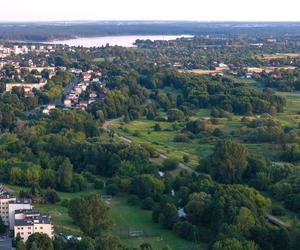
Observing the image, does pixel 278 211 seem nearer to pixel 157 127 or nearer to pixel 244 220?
pixel 244 220

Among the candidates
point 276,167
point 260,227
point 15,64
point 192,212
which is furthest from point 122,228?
point 15,64

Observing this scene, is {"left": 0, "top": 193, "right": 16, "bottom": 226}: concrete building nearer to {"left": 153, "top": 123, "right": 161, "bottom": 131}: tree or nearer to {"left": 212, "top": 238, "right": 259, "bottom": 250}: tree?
{"left": 212, "top": 238, "right": 259, "bottom": 250}: tree

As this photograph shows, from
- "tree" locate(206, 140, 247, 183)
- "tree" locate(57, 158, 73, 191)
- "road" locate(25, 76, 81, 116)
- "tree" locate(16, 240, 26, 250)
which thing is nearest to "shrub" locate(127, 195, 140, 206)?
"tree" locate(57, 158, 73, 191)

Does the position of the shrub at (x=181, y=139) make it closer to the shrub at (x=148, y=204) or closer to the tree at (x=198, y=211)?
the shrub at (x=148, y=204)

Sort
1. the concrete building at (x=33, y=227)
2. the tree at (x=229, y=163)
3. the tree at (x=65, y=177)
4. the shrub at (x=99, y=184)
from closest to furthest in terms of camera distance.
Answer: the concrete building at (x=33, y=227) → the tree at (x=65, y=177) → the shrub at (x=99, y=184) → the tree at (x=229, y=163)

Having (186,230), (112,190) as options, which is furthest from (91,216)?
(112,190)

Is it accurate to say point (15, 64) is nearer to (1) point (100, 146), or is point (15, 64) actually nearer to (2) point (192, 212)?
(1) point (100, 146)

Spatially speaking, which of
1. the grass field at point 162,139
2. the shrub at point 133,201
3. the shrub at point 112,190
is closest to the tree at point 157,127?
the grass field at point 162,139
